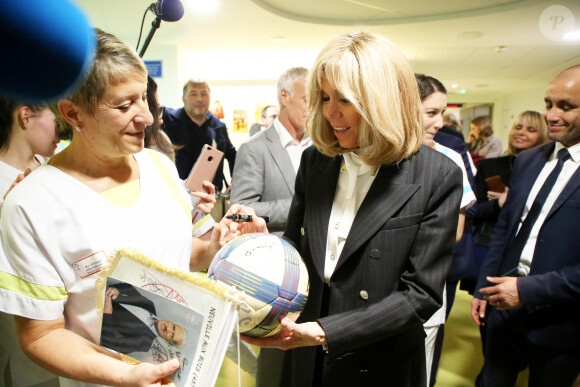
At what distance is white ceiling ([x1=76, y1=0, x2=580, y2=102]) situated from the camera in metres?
5.60

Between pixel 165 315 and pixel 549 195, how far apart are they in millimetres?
1930

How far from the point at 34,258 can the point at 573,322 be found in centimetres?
213

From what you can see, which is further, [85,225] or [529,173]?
[529,173]

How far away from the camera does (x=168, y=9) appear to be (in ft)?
4.13

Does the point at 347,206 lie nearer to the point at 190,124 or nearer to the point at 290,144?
the point at 290,144

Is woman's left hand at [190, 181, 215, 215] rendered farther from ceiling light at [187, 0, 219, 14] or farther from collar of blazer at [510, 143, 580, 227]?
ceiling light at [187, 0, 219, 14]

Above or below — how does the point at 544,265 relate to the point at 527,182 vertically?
below

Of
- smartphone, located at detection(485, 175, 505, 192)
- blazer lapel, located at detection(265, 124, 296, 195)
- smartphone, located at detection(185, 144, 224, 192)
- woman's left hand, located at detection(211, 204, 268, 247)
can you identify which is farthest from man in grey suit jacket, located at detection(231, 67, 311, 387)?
smartphone, located at detection(485, 175, 505, 192)

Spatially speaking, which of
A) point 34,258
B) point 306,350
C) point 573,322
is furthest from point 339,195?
A: point 573,322

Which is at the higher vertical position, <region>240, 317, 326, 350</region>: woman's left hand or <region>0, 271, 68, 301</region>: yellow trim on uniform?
<region>0, 271, 68, 301</region>: yellow trim on uniform

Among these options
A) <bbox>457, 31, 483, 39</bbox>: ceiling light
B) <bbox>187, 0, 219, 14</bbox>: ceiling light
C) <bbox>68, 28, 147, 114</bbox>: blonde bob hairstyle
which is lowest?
<bbox>68, 28, 147, 114</bbox>: blonde bob hairstyle

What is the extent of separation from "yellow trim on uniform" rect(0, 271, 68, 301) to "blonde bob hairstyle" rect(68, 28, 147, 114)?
17.1 inches

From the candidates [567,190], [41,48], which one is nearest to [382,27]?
[567,190]

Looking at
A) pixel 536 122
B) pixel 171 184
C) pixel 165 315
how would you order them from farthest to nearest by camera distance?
pixel 536 122 → pixel 171 184 → pixel 165 315
